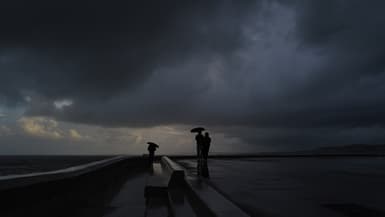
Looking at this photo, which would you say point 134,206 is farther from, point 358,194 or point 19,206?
point 358,194

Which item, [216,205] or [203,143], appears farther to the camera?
[203,143]

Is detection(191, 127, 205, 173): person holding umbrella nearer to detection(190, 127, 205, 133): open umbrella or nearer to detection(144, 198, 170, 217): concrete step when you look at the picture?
detection(190, 127, 205, 133): open umbrella

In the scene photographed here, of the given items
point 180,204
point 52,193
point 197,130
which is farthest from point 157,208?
point 197,130

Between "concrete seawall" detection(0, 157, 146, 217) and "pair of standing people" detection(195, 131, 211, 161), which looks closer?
"concrete seawall" detection(0, 157, 146, 217)

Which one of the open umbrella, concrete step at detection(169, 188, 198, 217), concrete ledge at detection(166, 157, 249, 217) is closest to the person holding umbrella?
the open umbrella

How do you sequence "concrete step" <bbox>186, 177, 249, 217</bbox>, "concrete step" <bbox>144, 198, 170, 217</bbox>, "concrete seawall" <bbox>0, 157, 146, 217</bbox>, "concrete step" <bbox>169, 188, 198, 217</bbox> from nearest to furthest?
1. "concrete seawall" <bbox>0, 157, 146, 217</bbox>
2. "concrete step" <bbox>186, 177, 249, 217</bbox>
3. "concrete step" <bbox>169, 188, 198, 217</bbox>
4. "concrete step" <bbox>144, 198, 170, 217</bbox>

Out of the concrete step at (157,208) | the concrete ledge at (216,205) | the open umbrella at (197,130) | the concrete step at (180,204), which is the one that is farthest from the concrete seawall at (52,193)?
the open umbrella at (197,130)

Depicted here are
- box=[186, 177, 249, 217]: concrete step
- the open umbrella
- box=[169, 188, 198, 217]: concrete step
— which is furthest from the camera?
the open umbrella

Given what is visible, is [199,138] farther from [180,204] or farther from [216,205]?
[216,205]

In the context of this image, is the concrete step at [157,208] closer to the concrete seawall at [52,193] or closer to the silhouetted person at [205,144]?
the concrete seawall at [52,193]

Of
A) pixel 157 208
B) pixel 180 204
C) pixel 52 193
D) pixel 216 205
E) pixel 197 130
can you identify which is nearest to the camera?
pixel 216 205

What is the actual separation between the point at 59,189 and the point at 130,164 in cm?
1956

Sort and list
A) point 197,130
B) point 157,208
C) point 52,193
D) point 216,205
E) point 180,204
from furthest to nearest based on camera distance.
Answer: point 197,130, point 157,208, point 180,204, point 52,193, point 216,205

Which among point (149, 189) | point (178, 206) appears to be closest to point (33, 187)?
point (178, 206)
